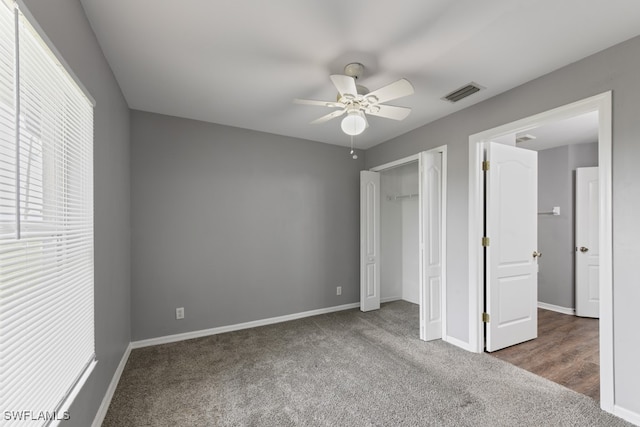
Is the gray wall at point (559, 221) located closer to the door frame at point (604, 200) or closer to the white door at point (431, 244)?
the white door at point (431, 244)

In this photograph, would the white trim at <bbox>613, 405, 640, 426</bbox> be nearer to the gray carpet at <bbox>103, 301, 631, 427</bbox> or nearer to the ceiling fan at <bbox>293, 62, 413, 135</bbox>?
the gray carpet at <bbox>103, 301, 631, 427</bbox>

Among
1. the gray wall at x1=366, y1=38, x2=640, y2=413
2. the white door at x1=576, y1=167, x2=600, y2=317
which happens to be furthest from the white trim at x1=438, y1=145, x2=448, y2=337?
the white door at x1=576, y1=167, x2=600, y2=317

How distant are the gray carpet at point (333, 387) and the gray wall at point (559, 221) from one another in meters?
2.51

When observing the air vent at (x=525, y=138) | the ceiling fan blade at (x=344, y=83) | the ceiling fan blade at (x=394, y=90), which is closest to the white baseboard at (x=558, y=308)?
the air vent at (x=525, y=138)

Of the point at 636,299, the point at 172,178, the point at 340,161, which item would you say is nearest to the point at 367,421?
the point at 636,299

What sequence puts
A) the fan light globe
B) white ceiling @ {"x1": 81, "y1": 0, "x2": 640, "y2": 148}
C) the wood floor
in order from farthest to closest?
the wood floor, the fan light globe, white ceiling @ {"x1": 81, "y1": 0, "x2": 640, "y2": 148}

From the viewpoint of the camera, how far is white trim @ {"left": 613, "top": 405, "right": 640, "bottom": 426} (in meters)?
1.92

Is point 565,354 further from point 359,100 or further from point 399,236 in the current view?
point 359,100

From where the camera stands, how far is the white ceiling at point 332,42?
1707mm

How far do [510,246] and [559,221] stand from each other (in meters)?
2.11

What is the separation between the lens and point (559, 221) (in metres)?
4.45

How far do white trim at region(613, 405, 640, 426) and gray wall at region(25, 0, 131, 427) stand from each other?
133 inches

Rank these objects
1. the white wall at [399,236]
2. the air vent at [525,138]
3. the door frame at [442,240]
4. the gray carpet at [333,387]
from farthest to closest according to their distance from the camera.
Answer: the white wall at [399,236], the air vent at [525,138], the door frame at [442,240], the gray carpet at [333,387]

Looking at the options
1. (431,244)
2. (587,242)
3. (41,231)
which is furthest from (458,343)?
(41,231)
